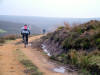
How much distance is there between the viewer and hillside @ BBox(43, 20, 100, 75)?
29.3 feet

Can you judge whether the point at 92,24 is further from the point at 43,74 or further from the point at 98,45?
the point at 43,74

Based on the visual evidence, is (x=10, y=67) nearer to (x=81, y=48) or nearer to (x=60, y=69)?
(x=60, y=69)

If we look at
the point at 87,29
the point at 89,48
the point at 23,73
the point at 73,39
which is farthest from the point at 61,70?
the point at 87,29

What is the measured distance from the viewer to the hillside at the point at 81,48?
8938 mm

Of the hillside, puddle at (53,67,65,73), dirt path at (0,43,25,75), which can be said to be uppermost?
the hillside

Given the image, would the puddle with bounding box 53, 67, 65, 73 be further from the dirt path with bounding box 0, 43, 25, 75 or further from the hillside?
the dirt path with bounding box 0, 43, 25, 75

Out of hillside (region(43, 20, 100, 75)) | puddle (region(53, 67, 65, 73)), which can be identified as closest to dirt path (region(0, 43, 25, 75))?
puddle (region(53, 67, 65, 73))

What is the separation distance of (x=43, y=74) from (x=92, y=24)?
6.29m

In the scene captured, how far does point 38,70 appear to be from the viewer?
29.0 feet

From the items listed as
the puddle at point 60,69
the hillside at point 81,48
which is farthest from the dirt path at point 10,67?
the hillside at point 81,48

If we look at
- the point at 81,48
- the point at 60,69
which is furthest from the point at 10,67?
the point at 81,48

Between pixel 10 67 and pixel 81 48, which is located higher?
pixel 81 48

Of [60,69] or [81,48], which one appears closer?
[60,69]

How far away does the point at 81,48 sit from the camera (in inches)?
438
